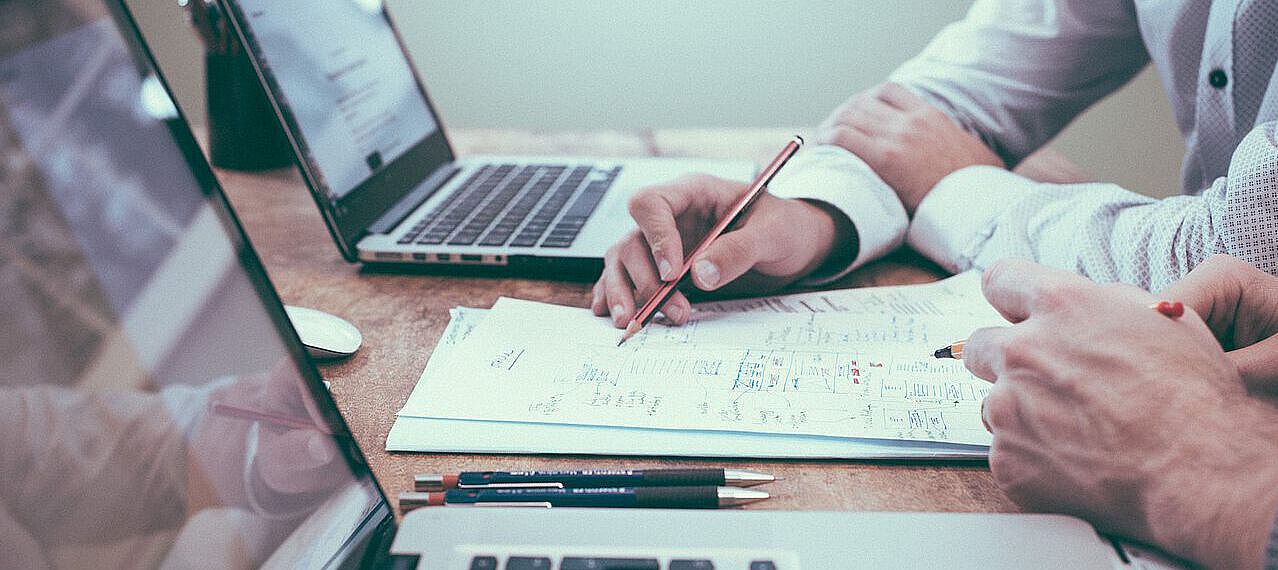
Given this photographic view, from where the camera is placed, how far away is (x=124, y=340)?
29 centimetres

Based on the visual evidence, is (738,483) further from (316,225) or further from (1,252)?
(316,225)

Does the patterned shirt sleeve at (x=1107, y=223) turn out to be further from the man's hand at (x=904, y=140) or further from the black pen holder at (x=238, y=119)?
the black pen holder at (x=238, y=119)

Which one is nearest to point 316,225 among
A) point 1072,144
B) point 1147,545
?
point 1147,545

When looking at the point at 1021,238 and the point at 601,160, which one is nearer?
the point at 1021,238

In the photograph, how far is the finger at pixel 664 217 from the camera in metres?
0.64

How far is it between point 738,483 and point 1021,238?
0.41m

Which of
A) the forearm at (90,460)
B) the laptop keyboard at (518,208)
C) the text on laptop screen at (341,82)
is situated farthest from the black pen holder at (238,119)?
the forearm at (90,460)

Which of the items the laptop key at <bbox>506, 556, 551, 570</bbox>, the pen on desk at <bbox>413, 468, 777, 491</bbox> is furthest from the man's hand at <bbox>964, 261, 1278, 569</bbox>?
the laptop key at <bbox>506, 556, 551, 570</bbox>

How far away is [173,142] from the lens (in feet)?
1.11

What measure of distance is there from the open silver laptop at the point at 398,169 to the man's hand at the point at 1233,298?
427 millimetres

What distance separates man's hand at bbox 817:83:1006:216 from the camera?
2.79 feet

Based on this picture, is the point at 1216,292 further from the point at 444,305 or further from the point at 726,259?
the point at 444,305

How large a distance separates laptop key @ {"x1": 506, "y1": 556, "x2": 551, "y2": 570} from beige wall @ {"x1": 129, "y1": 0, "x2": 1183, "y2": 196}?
5.95 ft

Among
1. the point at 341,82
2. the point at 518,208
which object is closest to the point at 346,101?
the point at 341,82
